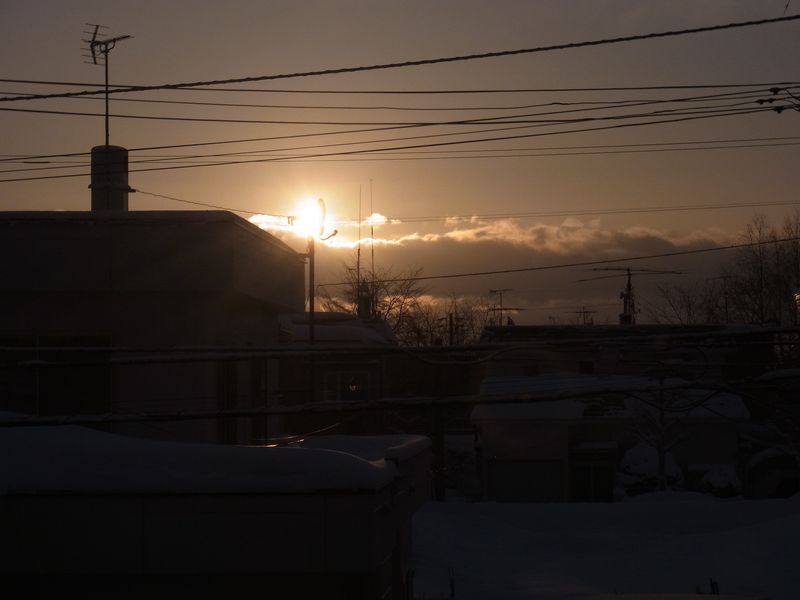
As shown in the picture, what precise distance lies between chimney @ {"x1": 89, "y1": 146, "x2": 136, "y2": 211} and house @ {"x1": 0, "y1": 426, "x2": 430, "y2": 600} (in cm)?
1046

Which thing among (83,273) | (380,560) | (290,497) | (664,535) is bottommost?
(664,535)

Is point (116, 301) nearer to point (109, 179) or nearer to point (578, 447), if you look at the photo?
point (109, 179)

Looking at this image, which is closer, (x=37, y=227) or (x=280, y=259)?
(x=37, y=227)

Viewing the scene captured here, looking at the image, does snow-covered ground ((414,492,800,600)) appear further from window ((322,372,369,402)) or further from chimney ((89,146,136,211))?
window ((322,372,369,402))

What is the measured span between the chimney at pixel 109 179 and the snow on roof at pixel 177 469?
10107mm

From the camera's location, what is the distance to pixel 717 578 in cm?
1709

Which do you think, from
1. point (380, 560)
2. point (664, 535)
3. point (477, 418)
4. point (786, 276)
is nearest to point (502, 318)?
point (786, 276)

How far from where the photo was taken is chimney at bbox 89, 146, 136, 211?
57.3ft

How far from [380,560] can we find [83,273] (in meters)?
6.84

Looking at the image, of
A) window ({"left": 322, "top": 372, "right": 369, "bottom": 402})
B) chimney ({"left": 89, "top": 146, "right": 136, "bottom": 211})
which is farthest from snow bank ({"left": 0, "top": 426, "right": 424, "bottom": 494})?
window ({"left": 322, "top": 372, "right": 369, "bottom": 402})

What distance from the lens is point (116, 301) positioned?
12891 millimetres

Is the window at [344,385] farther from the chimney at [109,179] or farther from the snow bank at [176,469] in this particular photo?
the snow bank at [176,469]

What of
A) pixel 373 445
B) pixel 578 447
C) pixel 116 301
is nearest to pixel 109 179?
pixel 116 301

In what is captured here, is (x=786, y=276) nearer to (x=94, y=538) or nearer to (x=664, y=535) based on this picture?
(x=664, y=535)
